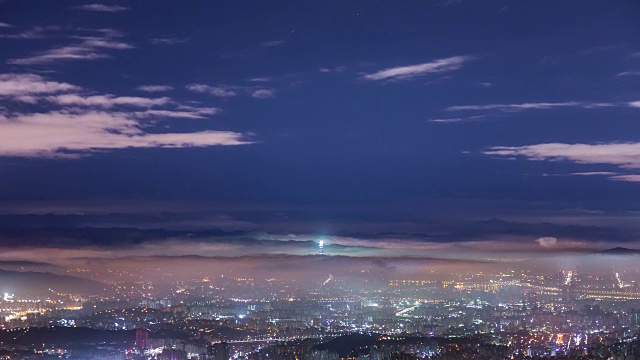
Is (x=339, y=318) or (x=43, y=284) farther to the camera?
(x=43, y=284)

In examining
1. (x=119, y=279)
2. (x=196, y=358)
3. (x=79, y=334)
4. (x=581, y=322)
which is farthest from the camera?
(x=119, y=279)

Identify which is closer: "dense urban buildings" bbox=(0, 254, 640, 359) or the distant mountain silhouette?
"dense urban buildings" bbox=(0, 254, 640, 359)

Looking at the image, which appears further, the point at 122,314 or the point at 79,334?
the point at 122,314

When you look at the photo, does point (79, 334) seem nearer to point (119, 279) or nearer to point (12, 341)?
point (12, 341)

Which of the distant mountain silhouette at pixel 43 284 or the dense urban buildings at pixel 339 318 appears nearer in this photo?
the dense urban buildings at pixel 339 318

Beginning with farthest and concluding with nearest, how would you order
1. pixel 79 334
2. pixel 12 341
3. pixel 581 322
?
pixel 581 322 < pixel 79 334 < pixel 12 341

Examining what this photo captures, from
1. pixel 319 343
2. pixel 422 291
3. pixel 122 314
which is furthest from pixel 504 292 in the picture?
pixel 122 314

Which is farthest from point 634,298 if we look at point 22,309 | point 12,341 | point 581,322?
point 22,309
